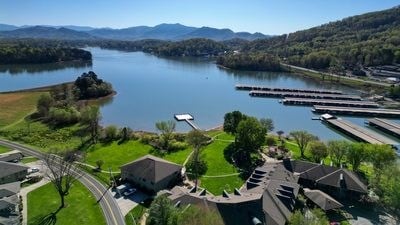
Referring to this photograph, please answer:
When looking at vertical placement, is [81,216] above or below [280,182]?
below

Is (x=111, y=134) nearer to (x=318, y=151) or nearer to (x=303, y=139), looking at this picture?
(x=303, y=139)

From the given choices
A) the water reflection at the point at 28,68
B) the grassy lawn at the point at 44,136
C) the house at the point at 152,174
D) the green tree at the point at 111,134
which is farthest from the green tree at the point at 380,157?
the water reflection at the point at 28,68

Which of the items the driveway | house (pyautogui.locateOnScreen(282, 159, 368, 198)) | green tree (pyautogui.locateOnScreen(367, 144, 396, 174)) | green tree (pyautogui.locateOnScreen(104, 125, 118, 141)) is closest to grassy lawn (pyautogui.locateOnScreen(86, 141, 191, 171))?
green tree (pyautogui.locateOnScreen(104, 125, 118, 141))

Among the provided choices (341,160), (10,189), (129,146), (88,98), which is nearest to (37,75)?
(88,98)

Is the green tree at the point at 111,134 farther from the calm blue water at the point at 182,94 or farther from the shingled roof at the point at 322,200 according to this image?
the shingled roof at the point at 322,200

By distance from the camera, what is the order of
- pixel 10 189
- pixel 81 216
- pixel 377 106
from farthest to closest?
1. pixel 377 106
2. pixel 10 189
3. pixel 81 216

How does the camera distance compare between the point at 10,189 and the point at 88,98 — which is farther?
the point at 88,98

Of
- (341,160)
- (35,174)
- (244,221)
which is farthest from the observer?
(341,160)

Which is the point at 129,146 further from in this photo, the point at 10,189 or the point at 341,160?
the point at 341,160
